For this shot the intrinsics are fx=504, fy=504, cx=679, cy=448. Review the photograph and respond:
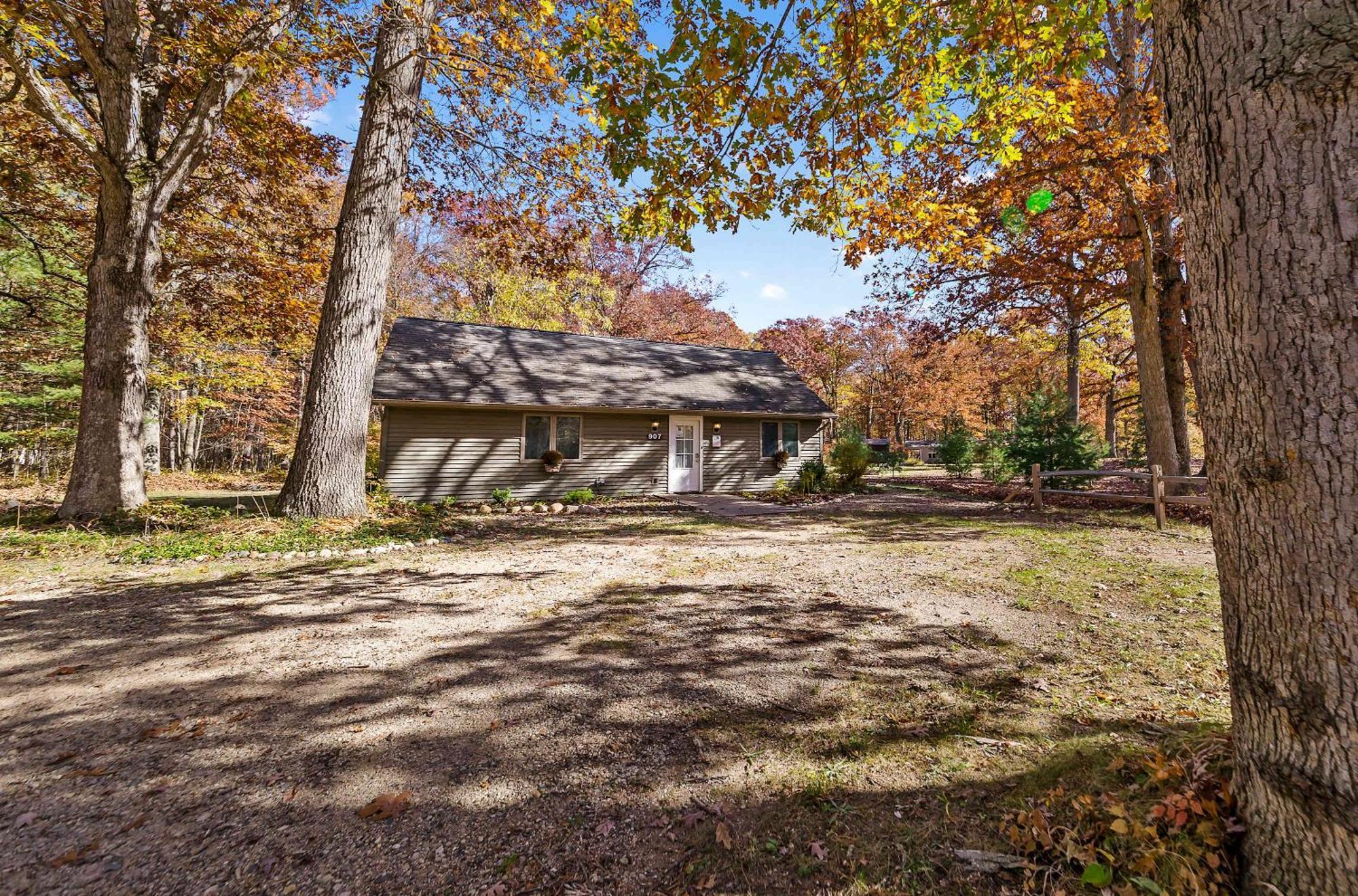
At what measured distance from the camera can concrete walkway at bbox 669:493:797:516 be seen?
11.2m

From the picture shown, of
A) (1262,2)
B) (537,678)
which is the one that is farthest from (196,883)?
(1262,2)

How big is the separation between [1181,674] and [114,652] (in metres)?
Result: 6.95

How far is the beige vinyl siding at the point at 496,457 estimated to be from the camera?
12148 millimetres

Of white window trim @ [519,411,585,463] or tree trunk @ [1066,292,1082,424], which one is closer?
white window trim @ [519,411,585,463]

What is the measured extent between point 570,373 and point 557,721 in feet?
41.1

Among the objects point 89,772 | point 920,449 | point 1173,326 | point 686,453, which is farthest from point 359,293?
point 920,449

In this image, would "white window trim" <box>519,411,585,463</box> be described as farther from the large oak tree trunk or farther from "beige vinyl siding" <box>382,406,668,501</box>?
the large oak tree trunk

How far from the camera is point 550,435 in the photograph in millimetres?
13484

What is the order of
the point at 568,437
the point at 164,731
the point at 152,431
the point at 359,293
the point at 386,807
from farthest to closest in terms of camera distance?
the point at 152,431 → the point at 568,437 → the point at 359,293 → the point at 164,731 → the point at 386,807

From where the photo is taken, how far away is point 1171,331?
1246 centimetres

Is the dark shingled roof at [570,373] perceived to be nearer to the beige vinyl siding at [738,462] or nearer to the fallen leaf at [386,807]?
the beige vinyl siding at [738,462]

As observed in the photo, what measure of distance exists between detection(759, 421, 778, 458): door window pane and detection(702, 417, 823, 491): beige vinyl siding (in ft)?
0.43

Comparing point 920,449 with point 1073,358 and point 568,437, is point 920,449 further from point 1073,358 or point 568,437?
point 568,437

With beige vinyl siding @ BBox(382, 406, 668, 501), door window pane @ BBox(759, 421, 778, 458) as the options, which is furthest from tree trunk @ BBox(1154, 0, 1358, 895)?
door window pane @ BBox(759, 421, 778, 458)
